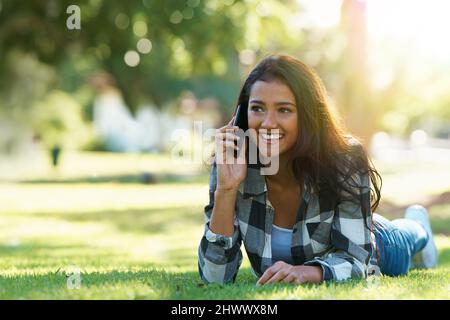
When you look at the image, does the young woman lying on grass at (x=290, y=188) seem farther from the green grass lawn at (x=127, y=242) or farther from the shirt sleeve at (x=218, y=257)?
the green grass lawn at (x=127, y=242)

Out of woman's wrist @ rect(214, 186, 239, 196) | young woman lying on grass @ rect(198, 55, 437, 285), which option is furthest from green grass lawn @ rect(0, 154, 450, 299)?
woman's wrist @ rect(214, 186, 239, 196)

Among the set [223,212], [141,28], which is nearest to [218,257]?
[223,212]

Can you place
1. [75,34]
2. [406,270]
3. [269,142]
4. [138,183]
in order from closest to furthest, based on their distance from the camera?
[269,142] < [406,270] < [75,34] < [138,183]

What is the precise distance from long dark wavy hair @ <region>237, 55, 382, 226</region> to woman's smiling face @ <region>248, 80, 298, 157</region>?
0.04 metres

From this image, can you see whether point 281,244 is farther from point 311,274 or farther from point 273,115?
point 273,115

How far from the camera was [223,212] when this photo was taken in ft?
13.5

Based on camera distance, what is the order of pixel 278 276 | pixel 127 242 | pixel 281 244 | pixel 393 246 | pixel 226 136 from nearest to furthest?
1. pixel 278 276
2. pixel 226 136
3. pixel 281 244
4. pixel 393 246
5. pixel 127 242

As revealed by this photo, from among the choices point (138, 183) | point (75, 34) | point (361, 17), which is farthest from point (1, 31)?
point (361, 17)

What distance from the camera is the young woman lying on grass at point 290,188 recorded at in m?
4.10

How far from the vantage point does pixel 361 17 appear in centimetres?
1802

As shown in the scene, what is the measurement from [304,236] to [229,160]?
647 millimetres

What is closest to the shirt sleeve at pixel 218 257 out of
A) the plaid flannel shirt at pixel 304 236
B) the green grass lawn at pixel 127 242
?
the plaid flannel shirt at pixel 304 236
